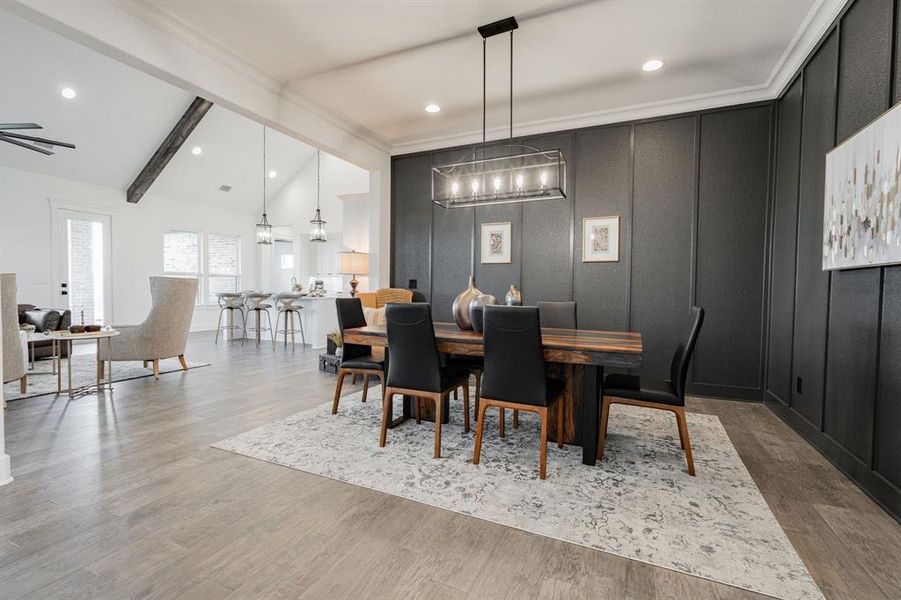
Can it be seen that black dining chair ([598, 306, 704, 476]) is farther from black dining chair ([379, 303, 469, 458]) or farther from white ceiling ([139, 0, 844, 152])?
white ceiling ([139, 0, 844, 152])

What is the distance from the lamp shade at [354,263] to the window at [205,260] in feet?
15.1

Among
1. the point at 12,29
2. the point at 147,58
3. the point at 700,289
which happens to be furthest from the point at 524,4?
the point at 12,29

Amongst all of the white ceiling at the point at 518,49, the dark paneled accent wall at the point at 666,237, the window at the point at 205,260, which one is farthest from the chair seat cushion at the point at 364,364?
the window at the point at 205,260

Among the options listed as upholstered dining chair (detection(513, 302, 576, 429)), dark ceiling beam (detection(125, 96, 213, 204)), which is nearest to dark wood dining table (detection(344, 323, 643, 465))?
upholstered dining chair (detection(513, 302, 576, 429))

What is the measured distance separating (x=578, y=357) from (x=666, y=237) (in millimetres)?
2597

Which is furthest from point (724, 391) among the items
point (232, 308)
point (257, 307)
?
point (232, 308)

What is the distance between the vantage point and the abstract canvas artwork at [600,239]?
452cm

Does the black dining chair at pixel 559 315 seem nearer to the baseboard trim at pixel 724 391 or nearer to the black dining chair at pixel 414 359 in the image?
the black dining chair at pixel 414 359

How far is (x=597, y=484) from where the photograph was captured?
2.27 metres

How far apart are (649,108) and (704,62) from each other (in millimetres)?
825

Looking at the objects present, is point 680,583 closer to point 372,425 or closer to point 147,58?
point 372,425

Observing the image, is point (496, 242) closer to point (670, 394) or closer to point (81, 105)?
point (670, 394)

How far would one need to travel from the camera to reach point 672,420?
3369 millimetres

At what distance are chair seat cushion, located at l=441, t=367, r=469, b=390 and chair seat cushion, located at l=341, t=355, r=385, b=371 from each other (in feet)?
2.00
